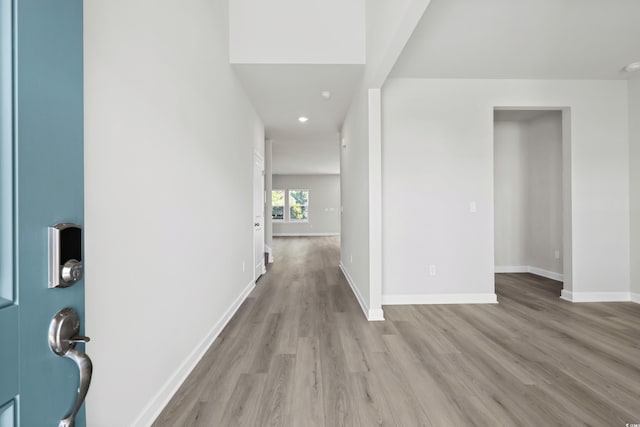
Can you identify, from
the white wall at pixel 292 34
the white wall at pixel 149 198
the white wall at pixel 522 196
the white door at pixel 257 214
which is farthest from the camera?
the white wall at pixel 522 196

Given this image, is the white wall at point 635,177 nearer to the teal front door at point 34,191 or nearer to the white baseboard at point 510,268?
the white baseboard at point 510,268

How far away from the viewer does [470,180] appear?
3342mm

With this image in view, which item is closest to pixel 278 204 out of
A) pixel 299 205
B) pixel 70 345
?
pixel 299 205

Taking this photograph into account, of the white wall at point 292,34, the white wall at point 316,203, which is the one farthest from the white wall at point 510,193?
the white wall at point 316,203

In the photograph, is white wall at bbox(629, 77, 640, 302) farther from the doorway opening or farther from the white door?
the white door

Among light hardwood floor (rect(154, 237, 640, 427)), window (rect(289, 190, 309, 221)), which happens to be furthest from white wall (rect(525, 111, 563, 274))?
window (rect(289, 190, 309, 221))

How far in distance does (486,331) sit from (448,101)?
2.50 m

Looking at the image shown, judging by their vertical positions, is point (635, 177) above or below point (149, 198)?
above

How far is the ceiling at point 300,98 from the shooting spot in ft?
9.96

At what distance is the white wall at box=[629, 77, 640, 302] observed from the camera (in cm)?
329

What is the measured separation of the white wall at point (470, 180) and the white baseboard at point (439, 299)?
52mm

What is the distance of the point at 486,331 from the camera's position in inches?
99.8

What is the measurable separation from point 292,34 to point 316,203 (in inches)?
384

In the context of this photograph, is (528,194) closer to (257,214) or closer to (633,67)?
(633,67)
